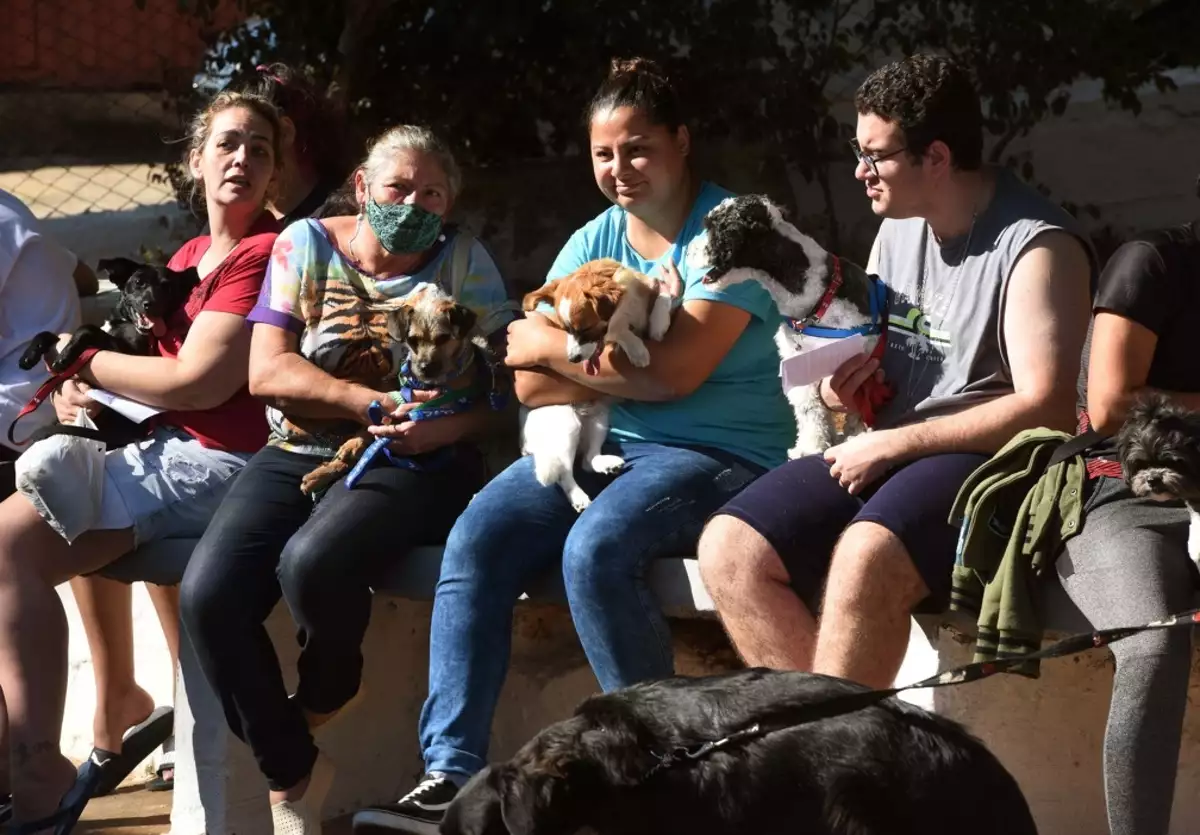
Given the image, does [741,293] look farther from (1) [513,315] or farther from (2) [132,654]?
(2) [132,654]

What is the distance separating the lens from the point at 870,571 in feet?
11.6

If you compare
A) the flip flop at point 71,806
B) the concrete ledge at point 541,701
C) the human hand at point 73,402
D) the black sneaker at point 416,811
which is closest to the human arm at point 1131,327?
the concrete ledge at point 541,701

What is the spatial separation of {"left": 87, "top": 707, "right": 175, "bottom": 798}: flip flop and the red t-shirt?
97 centimetres

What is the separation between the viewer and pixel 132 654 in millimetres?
5148

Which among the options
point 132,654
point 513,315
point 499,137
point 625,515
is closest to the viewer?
point 625,515

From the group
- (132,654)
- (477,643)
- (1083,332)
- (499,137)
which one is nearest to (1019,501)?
(1083,332)

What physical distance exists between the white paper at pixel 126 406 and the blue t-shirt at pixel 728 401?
4.12ft

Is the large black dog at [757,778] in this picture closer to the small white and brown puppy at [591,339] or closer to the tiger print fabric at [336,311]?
the small white and brown puppy at [591,339]

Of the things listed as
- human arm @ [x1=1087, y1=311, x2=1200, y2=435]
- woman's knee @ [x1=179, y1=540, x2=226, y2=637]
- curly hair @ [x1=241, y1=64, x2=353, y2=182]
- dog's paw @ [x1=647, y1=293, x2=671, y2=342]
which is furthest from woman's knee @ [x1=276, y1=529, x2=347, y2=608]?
human arm @ [x1=1087, y1=311, x2=1200, y2=435]

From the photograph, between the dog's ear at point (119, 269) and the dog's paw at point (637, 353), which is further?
the dog's ear at point (119, 269)

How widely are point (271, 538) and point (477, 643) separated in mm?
646

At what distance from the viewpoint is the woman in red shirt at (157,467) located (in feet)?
14.5

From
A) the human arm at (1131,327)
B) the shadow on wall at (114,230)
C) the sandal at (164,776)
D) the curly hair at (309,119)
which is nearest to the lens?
the human arm at (1131,327)

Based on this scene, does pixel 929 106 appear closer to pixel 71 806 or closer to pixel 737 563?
pixel 737 563
